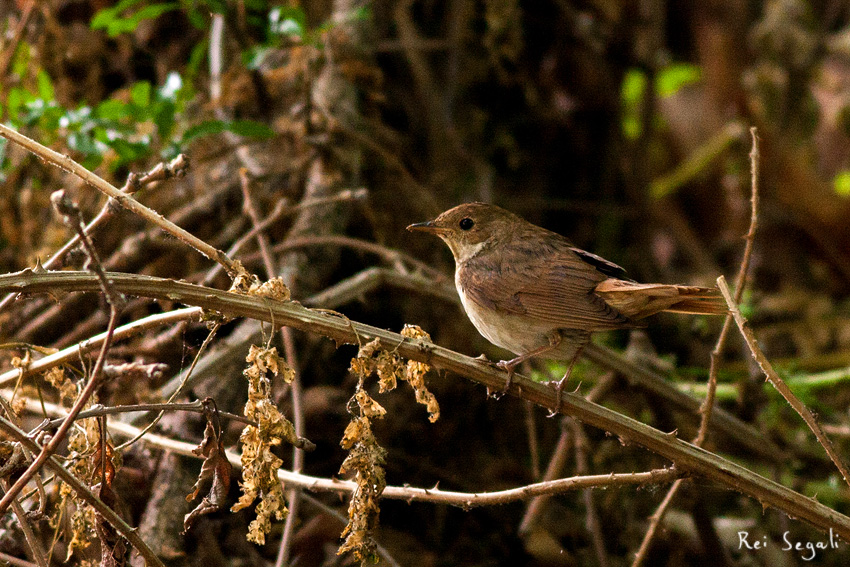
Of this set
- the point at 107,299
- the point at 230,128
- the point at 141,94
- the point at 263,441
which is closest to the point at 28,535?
the point at 263,441

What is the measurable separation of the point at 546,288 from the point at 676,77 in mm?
6497

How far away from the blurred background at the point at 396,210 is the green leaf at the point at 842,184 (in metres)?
1.19

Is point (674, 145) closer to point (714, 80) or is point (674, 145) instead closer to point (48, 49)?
point (714, 80)

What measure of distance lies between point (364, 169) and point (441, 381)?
1.44 meters

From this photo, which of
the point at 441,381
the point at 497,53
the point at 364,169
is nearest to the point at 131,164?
the point at 364,169

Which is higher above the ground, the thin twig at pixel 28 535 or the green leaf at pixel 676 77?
the green leaf at pixel 676 77

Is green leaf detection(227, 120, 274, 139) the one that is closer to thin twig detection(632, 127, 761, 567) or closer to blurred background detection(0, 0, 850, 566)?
blurred background detection(0, 0, 850, 566)

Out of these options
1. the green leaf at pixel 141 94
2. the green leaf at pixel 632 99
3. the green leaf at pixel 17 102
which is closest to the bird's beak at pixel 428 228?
the green leaf at pixel 141 94

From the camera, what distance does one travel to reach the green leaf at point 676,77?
8.93 m

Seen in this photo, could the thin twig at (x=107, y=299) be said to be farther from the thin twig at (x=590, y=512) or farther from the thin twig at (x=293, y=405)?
the thin twig at (x=590, y=512)

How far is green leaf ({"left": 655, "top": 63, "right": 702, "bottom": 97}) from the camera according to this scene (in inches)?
352

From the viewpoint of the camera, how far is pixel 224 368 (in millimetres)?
3453

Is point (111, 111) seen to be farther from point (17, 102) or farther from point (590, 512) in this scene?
point (590, 512)

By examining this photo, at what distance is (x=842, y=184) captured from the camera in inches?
314
